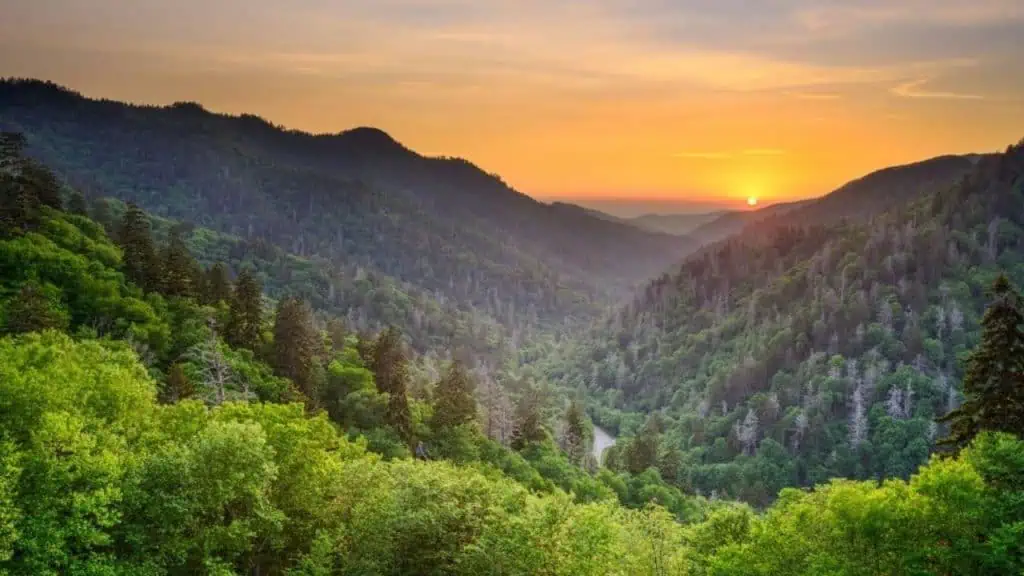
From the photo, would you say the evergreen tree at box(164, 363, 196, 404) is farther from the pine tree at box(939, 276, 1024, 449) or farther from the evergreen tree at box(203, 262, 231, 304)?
the pine tree at box(939, 276, 1024, 449)

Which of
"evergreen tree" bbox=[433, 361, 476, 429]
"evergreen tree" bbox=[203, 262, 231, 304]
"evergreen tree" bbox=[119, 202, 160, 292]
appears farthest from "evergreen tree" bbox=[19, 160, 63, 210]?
"evergreen tree" bbox=[433, 361, 476, 429]

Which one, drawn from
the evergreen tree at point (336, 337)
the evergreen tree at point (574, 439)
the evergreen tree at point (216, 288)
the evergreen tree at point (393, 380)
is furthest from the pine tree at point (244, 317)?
the evergreen tree at point (574, 439)

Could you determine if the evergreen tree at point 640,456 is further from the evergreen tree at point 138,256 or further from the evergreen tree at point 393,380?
the evergreen tree at point 138,256

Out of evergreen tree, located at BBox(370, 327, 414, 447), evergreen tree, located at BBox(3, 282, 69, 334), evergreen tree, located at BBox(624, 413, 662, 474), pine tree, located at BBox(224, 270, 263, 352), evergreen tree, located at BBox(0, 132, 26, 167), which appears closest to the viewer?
evergreen tree, located at BBox(3, 282, 69, 334)

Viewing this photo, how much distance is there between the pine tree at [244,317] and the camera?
8281 centimetres

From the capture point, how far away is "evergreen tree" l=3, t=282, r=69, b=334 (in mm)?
56406

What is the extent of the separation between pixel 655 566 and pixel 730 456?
16086 centimetres

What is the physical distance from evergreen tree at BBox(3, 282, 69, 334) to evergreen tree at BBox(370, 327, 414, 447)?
1308 inches

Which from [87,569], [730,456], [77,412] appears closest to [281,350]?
[77,412]

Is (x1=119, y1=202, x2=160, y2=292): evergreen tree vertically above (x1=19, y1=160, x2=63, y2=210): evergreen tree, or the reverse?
(x1=19, y1=160, x2=63, y2=210): evergreen tree

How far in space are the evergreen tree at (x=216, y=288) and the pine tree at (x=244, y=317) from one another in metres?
8.26

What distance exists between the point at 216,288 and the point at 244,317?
570 inches

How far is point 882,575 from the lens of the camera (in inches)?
1318

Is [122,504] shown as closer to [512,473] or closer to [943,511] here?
[943,511]
